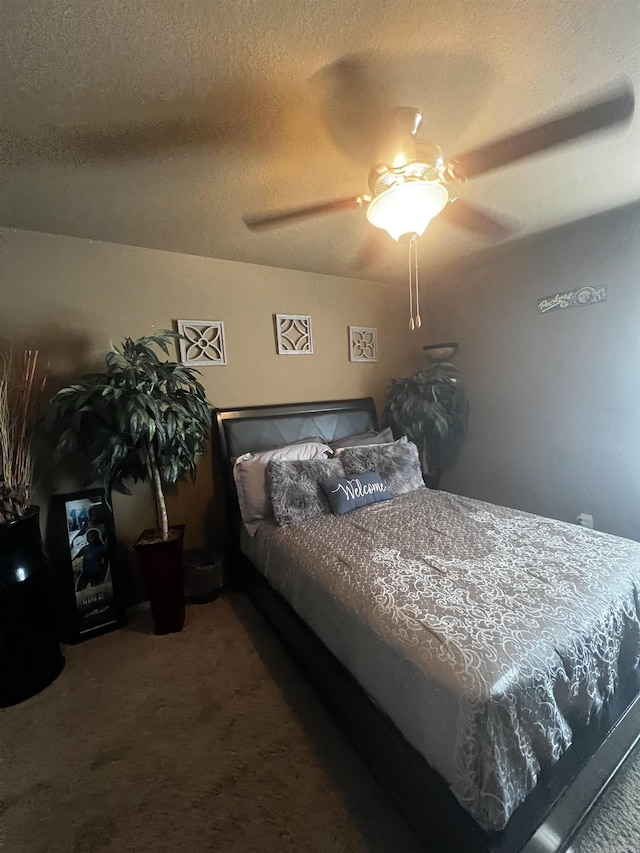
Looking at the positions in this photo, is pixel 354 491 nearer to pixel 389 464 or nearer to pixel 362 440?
pixel 389 464

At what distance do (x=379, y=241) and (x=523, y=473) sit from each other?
2.28 meters

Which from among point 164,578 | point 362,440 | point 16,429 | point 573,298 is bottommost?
point 164,578

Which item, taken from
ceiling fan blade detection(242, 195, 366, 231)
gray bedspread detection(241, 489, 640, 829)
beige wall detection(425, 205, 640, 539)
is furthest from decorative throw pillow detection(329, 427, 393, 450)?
ceiling fan blade detection(242, 195, 366, 231)

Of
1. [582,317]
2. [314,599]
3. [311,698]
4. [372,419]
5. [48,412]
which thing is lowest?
[311,698]

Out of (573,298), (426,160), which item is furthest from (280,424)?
(573,298)

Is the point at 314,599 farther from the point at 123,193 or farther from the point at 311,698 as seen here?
the point at 123,193

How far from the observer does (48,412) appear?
1925mm

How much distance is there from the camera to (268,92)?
4.05 ft

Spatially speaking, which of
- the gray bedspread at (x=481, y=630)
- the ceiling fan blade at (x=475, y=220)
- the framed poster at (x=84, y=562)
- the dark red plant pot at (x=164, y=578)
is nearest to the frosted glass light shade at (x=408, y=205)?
the ceiling fan blade at (x=475, y=220)

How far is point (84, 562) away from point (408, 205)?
103 inches

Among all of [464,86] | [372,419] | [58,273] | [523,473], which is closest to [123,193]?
[58,273]

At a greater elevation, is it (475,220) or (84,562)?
(475,220)

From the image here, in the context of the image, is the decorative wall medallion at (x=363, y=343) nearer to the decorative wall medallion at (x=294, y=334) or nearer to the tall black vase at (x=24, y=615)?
the decorative wall medallion at (x=294, y=334)

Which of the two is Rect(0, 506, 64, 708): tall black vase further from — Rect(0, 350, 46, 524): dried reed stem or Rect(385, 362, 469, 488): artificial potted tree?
Rect(385, 362, 469, 488): artificial potted tree
